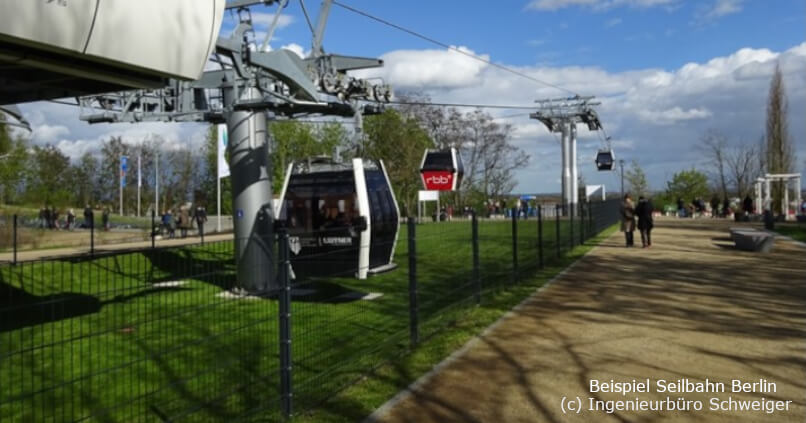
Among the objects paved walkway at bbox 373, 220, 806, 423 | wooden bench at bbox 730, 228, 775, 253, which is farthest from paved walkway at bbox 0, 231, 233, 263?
wooden bench at bbox 730, 228, 775, 253

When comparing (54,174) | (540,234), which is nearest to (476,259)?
(540,234)

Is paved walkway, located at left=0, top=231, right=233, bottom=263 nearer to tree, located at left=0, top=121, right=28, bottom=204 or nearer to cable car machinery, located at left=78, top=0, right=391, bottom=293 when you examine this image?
cable car machinery, located at left=78, top=0, right=391, bottom=293

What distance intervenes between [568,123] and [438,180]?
35.9 meters

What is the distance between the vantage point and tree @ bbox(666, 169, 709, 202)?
7238 centimetres

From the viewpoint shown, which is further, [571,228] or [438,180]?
[571,228]

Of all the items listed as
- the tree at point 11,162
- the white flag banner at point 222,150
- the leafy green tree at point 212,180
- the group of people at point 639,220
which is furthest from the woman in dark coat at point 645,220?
the leafy green tree at point 212,180

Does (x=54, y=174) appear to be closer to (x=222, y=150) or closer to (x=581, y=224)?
(x=222, y=150)

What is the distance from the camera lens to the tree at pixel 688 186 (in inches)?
2849

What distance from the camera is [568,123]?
51531mm

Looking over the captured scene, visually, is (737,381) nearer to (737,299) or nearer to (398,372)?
(398,372)

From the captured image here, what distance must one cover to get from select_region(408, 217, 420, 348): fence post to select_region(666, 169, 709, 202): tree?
2719 inches

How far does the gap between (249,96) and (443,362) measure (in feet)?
34.5

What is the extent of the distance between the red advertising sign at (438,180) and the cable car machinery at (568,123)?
3373 centimetres

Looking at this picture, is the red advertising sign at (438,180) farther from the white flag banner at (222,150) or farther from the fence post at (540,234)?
the white flag banner at (222,150)
